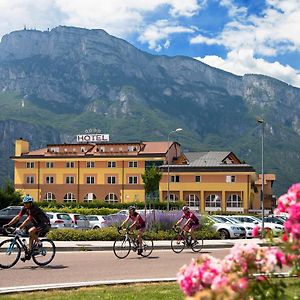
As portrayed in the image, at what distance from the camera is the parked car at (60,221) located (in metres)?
33.9

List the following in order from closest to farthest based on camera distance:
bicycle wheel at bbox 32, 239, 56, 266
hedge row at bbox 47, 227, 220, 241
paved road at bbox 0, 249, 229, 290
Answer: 1. paved road at bbox 0, 249, 229, 290
2. bicycle wheel at bbox 32, 239, 56, 266
3. hedge row at bbox 47, 227, 220, 241

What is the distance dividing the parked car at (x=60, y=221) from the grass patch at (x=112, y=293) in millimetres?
23618

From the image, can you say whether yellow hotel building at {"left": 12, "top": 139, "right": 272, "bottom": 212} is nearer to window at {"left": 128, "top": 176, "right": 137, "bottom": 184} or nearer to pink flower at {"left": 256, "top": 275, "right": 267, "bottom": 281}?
window at {"left": 128, "top": 176, "right": 137, "bottom": 184}

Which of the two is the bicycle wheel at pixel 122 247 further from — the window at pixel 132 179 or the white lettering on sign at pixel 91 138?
the white lettering on sign at pixel 91 138

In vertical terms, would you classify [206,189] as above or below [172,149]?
below

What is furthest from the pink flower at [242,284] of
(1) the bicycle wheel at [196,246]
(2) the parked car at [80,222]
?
(2) the parked car at [80,222]

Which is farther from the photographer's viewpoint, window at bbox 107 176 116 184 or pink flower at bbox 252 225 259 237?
window at bbox 107 176 116 184

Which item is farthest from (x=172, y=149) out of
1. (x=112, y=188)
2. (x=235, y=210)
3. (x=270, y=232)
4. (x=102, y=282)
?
(x=270, y=232)

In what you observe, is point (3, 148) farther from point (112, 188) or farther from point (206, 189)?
point (206, 189)

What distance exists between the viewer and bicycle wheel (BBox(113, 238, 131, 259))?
17.4 metres

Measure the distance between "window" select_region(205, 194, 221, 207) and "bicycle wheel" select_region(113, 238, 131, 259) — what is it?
→ 65.1 meters

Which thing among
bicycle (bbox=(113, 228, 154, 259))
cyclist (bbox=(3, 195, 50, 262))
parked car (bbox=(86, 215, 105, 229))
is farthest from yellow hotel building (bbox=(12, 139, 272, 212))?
cyclist (bbox=(3, 195, 50, 262))

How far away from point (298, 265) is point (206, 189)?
258 ft

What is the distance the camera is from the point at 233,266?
168 inches
